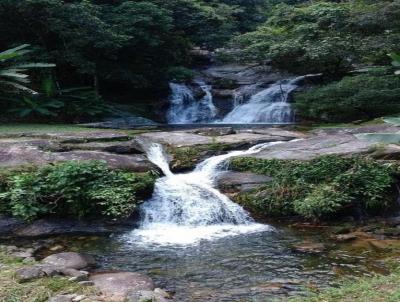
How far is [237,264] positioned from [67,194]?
130 inches

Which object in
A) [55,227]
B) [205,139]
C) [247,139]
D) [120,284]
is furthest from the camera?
[205,139]

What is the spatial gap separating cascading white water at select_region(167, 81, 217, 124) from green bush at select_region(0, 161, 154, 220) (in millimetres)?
10566

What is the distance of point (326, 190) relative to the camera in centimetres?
857

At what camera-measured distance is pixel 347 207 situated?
28.2ft

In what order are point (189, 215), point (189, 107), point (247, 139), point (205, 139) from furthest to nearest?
point (189, 107) → point (205, 139) → point (247, 139) → point (189, 215)

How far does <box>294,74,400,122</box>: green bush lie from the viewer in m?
14.1

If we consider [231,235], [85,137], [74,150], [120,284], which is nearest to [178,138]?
[85,137]

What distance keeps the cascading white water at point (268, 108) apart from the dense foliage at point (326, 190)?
8258 mm

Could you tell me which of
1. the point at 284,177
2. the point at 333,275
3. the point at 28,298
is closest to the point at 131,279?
the point at 28,298

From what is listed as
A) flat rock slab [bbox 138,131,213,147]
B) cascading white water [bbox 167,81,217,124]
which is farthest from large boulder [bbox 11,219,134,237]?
cascading white water [bbox 167,81,217,124]

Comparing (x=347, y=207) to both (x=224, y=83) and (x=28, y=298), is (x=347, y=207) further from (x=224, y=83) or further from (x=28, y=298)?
(x=224, y=83)

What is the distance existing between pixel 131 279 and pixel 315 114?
11546mm

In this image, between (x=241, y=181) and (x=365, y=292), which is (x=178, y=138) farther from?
(x=365, y=292)

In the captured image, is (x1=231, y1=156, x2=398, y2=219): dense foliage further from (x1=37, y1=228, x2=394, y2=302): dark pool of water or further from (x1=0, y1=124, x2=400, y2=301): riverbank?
(x1=37, y1=228, x2=394, y2=302): dark pool of water
